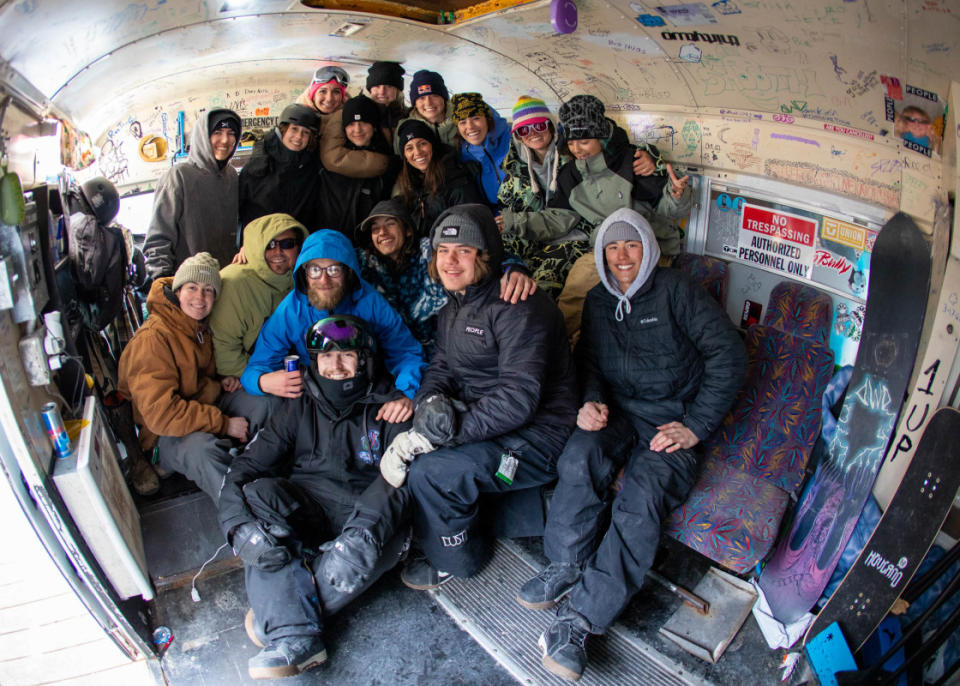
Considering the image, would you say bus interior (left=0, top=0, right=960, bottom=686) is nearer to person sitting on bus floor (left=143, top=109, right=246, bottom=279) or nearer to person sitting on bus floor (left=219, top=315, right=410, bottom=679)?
person sitting on bus floor (left=143, top=109, right=246, bottom=279)

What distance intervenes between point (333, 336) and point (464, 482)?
0.92 meters

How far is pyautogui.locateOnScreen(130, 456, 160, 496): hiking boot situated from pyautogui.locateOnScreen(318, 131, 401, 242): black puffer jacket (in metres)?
1.66

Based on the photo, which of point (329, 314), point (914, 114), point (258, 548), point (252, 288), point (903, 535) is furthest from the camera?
point (252, 288)

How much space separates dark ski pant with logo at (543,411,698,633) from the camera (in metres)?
2.66

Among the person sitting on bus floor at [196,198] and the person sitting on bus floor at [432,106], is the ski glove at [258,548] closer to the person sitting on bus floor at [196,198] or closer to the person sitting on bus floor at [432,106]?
the person sitting on bus floor at [196,198]

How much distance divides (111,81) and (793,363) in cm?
336

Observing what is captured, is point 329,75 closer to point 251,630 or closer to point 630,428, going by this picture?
point 630,428

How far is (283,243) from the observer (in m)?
3.54

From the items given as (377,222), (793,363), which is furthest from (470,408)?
(793,363)

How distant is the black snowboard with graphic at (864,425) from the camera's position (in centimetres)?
234

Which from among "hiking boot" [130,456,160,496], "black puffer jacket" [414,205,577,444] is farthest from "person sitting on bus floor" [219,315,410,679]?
"hiking boot" [130,456,160,496]

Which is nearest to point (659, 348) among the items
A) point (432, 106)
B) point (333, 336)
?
point (333, 336)

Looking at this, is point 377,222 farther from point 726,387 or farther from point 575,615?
point 575,615

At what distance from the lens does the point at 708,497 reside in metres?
2.86
